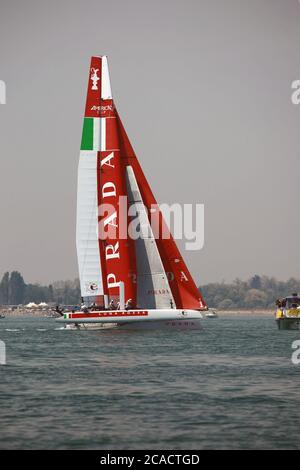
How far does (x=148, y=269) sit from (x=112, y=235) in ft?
11.0

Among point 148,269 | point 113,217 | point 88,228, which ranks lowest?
point 148,269

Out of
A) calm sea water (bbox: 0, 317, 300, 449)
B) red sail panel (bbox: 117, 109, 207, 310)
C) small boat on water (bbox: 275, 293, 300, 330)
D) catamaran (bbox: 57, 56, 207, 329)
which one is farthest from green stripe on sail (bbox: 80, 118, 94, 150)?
small boat on water (bbox: 275, 293, 300, 330)

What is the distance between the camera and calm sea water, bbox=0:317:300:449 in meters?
22.1

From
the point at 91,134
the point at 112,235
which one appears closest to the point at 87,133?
the point at 91,134

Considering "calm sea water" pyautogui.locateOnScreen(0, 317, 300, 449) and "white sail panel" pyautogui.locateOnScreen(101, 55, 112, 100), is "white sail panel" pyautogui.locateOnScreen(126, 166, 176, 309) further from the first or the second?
"calm sea water" pyautogui.locateOnScreen(0, 317, 300, 449)

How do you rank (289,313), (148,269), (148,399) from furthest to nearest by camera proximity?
(289,313) < (148,269) < (148,399)

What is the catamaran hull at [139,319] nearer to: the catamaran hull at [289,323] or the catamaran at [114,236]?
the catamaran at [114,236]

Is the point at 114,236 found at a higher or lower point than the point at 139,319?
higher

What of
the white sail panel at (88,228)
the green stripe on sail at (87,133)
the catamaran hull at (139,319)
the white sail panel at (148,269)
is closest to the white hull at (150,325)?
the catamaran hull at (139,319)

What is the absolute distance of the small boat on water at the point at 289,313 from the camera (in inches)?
3059

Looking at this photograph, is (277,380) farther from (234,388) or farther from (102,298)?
(102,298)

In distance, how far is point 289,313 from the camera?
78.3 m

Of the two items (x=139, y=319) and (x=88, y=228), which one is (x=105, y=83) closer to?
(x=88, y=228)
